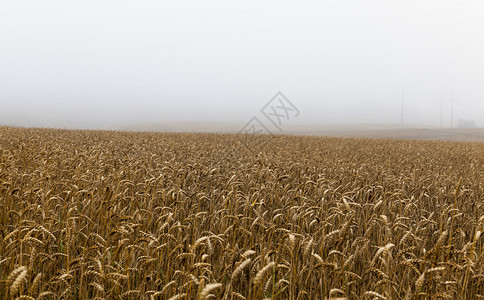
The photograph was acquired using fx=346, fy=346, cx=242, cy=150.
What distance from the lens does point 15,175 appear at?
5.62 metres

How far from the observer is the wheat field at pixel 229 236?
92.4 inches

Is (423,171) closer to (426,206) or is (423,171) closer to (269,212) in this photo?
(426,206)

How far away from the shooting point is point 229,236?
11.7ft

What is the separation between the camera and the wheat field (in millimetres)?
2348

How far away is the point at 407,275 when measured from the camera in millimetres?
3041

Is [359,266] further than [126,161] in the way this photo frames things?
No

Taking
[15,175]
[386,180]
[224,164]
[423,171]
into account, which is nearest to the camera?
[15,175]

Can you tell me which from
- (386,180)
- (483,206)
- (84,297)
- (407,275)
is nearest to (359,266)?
(407,275)

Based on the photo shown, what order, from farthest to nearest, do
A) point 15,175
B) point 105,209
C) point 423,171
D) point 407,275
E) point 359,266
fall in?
point 423,171 → point 15,175 → point 105,209 → point 359,266 → point 407,275

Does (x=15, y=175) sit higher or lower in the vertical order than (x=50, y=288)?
higher

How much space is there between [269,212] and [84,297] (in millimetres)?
2904

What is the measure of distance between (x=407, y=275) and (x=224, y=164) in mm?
5793

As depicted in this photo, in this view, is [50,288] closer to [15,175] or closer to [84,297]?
[84,297]

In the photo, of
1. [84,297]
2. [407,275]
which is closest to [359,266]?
[407,275]
